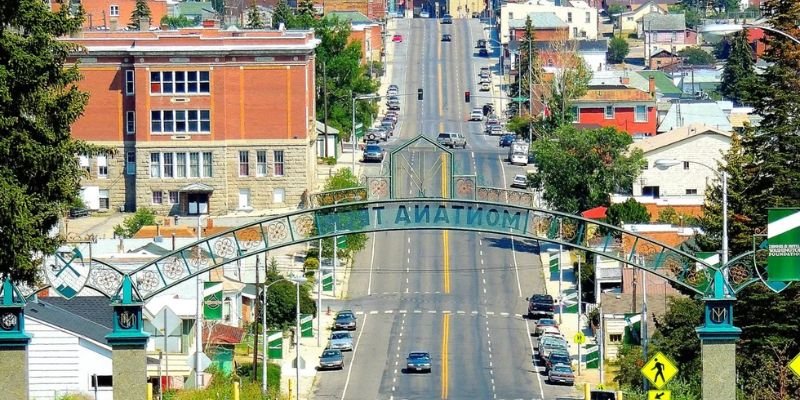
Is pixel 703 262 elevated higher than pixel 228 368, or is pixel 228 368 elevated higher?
pixel 703 262

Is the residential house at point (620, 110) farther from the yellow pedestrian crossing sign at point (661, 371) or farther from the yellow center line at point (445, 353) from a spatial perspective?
the yellow pedestrian crossing sign at point (661, 371)

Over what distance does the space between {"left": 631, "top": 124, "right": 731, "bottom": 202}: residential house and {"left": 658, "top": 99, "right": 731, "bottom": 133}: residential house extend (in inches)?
862

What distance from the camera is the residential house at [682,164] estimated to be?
5069 inches

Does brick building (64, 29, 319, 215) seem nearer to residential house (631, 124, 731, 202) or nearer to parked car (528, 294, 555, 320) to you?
residential house (631, 124, 731, 202)

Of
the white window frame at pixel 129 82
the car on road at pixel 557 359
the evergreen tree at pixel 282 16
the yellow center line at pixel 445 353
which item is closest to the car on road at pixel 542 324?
the yellow center line at pixel 445 353

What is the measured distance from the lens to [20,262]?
53.4 metres

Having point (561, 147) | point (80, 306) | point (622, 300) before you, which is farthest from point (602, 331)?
point (561, 147)

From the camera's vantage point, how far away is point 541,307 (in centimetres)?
10425

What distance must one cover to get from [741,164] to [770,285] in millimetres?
33321

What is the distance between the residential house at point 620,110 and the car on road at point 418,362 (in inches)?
2599

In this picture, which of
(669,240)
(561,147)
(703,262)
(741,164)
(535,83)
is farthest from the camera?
(535,83)

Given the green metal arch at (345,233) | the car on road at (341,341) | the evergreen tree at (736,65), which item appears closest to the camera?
the green metal arch at (345,233)

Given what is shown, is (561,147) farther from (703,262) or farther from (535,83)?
(703,262)

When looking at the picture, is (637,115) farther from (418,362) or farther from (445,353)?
(418,362)
